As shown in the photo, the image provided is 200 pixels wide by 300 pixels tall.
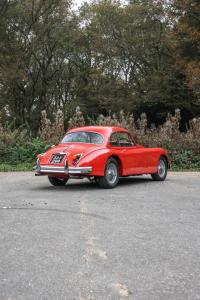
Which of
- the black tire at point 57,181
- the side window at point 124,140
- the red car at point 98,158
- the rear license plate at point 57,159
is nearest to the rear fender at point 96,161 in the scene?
the red car at point 98,158

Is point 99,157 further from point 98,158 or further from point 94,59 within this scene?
point 94,59

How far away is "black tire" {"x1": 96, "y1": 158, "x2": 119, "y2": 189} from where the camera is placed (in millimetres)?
12914

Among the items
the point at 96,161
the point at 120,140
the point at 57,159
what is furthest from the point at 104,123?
the point at 96,161

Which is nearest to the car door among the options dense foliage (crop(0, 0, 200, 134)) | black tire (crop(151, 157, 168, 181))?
black tire (crop(151, 157, 168, 181))

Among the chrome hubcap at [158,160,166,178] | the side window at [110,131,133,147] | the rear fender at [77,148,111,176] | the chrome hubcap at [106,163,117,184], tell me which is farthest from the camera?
the chrome hubcap at [158,160,166,178]

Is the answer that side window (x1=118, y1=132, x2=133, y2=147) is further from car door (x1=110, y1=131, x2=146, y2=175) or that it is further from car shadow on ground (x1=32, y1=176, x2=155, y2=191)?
car shadow on ground (x1=32, y1=176, x2=155, y2=191)

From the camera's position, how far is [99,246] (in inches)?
249

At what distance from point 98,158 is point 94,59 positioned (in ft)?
Result: 128

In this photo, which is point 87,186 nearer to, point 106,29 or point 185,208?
point 185,208

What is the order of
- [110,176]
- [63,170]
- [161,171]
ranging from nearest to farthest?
[63,170] < [110,176] < [161,171]

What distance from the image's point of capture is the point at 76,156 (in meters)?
12.6

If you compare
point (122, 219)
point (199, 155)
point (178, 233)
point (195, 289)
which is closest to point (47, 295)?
point (195, 289)

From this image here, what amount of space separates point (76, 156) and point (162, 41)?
32.4 m

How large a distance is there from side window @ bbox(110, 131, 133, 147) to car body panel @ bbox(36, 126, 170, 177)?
3.3 inches
